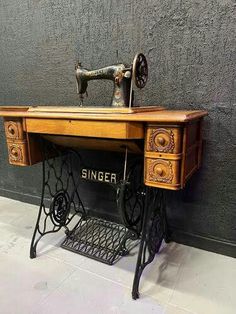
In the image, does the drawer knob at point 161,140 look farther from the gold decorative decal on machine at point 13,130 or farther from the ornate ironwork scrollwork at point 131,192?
the gold decorative decal on machine at point 13,130

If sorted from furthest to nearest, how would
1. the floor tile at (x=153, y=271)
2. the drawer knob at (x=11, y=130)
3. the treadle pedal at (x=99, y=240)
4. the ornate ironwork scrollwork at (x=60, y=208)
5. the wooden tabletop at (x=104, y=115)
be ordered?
1. the ornate ironwork scrollwork at (x=60, y=208)
2. the treadle pedal at (x=99, y=240)
3. the drawer knob at (x=11, y=130)
4. the floor tile at (x=153, y=271)
5. the wooden tabletop at (x=104, y=115)

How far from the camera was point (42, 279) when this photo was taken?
128 cm

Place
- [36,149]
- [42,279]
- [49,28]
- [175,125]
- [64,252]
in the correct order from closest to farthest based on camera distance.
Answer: [175,125] → [42,279] → [36,149] → [64,252] → [49,28]

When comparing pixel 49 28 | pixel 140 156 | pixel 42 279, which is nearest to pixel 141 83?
pixel 140 156

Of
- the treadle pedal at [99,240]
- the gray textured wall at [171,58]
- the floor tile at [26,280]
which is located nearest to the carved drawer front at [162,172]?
the gray textured wall at [171,58]

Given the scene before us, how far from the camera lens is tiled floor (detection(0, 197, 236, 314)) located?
1.11 meters

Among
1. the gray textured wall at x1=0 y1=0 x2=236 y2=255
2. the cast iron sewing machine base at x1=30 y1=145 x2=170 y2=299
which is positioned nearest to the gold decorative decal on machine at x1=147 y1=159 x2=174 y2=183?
the cast iron sewing machine base at x1=30 y1=145 x2=170 y2=299

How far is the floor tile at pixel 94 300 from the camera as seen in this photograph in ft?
3.59

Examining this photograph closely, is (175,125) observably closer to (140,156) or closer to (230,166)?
(140,156)

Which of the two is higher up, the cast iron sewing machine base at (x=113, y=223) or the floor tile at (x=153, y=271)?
the cast iron sewing machine base at (x=113, y=223)

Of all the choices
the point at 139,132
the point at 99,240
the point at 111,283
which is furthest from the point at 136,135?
the point at 99,240

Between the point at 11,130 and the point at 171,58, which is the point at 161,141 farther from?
the point at 11,130

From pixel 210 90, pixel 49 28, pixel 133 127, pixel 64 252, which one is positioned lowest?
pixel 64 252

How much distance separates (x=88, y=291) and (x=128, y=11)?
1502 mm
